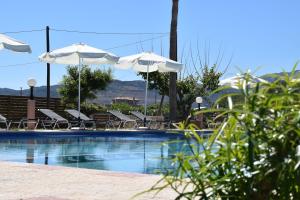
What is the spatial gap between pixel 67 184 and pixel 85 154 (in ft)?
16.7

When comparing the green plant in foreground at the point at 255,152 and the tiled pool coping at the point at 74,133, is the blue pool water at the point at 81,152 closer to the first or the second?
the tiled pool coping at the point at 74,133

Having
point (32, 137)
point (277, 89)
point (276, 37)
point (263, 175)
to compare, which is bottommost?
point (32, 137)

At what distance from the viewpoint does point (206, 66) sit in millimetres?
28766

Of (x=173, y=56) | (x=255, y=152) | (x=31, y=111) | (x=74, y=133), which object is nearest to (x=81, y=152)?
(x=74, y=133)

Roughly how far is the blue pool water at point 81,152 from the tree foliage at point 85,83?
895 centimetres

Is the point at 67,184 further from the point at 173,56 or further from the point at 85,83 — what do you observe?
the point at 85,83

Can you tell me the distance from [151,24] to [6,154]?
30700mm

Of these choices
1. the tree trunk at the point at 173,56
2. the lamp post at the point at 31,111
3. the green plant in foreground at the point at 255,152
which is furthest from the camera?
the tree trunk at the point at 173,56


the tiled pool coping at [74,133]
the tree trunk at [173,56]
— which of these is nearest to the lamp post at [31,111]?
the tiled pool coping at [74,133]

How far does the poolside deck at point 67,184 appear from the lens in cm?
469

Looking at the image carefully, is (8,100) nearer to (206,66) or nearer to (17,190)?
(206,66)

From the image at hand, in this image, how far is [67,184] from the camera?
5.41 m

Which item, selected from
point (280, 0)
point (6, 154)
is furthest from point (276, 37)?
point (6, 154)

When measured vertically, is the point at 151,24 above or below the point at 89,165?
above
